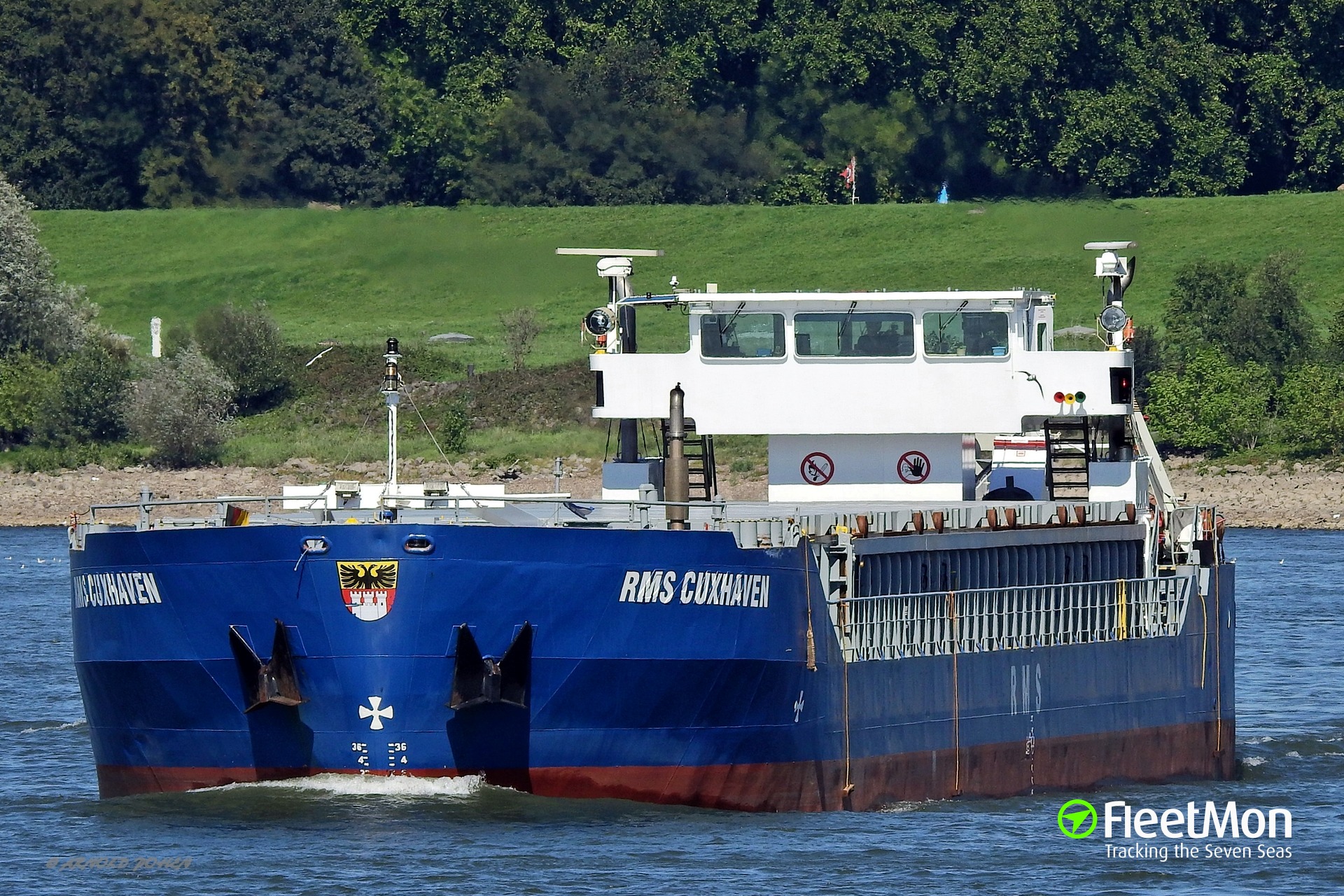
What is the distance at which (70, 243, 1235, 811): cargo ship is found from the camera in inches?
1294

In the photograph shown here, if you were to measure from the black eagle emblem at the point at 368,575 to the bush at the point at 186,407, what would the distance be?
2499 inches

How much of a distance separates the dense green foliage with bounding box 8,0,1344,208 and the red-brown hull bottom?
40471mm

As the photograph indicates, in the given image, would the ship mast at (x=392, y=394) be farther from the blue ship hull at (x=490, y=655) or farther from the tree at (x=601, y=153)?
the tree at (x=601, y=153)

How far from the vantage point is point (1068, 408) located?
43.7m

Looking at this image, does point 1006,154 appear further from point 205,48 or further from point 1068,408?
point 1068,408

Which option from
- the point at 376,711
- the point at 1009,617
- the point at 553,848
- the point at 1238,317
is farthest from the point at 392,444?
the point at 1238,317

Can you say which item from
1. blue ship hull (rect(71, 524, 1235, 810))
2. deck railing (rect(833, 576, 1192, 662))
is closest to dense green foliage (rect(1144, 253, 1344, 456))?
deck railing (rect(833, 576, 1192, 662))

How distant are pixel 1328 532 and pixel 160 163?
150 ft

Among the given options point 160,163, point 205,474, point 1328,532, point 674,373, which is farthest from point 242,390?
point 674,373

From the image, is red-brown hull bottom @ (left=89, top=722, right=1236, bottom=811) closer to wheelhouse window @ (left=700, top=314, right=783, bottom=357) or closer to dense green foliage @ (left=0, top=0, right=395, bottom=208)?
wheelhouse window @ (left=700, top=314, right=783, bottom=357)

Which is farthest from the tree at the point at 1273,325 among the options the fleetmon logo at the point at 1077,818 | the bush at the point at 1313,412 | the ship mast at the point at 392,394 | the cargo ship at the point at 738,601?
the ship mast at the point at 392,394

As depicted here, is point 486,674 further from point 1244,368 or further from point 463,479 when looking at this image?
point 1244,368

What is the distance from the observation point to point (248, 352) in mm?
96750

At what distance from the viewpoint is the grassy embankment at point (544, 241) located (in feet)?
193
